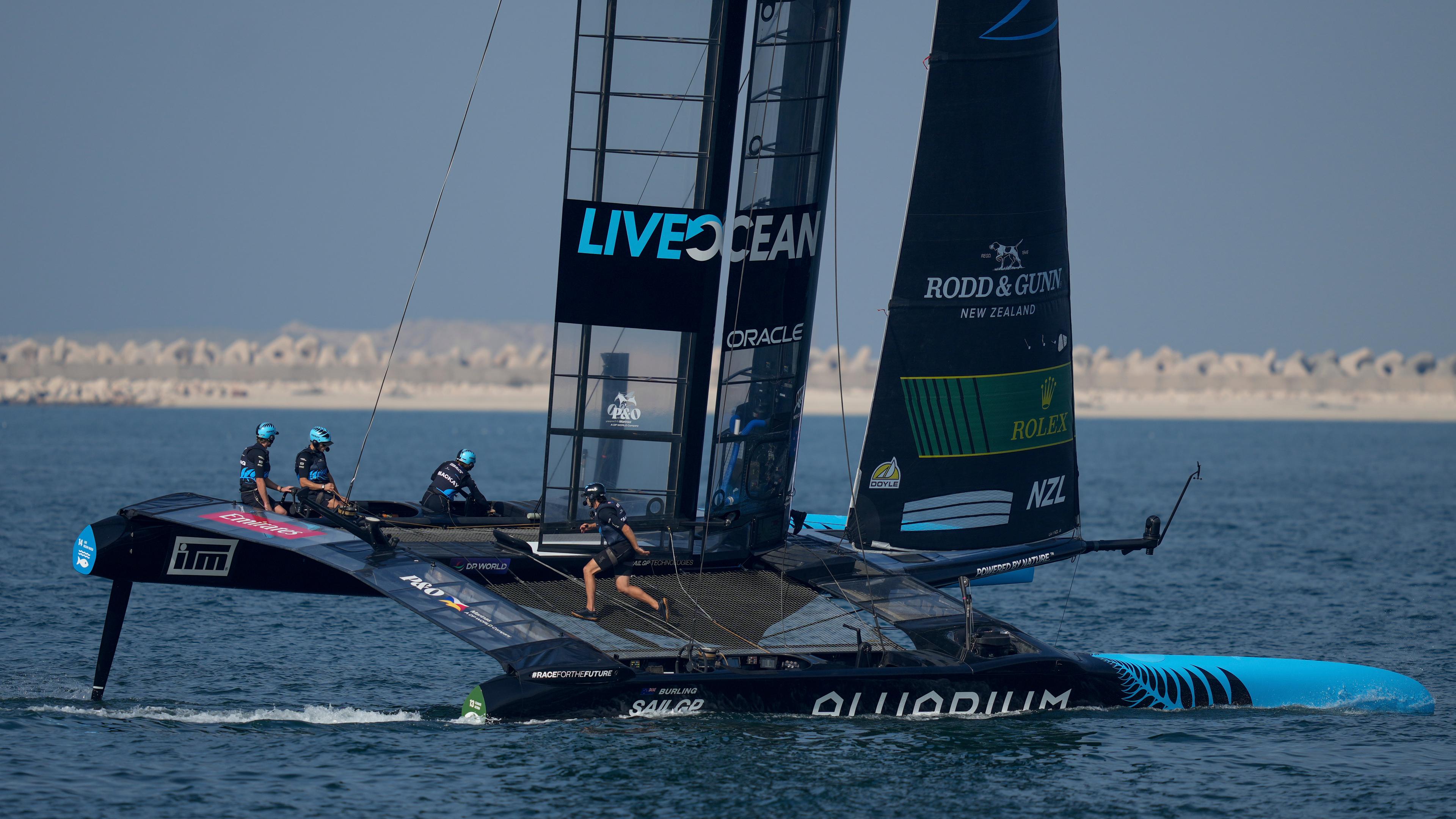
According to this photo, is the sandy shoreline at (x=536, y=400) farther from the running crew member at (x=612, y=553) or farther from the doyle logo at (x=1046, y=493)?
the running crew member at (x=612, y=553)

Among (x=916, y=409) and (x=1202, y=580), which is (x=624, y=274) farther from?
(x=1202, y=580)

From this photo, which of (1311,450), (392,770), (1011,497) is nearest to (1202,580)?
(1011,497)

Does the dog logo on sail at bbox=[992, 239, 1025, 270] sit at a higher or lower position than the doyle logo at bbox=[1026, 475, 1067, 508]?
higher

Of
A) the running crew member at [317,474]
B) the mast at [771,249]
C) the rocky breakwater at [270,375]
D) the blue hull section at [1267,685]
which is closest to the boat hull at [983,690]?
the blue hull section at [1267,685]

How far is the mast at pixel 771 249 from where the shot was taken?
1384cm

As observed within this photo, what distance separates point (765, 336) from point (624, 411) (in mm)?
1558

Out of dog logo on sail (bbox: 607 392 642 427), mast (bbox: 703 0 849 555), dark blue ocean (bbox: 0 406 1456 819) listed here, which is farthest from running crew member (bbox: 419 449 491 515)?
mast (bbox: 703 0 849 555)

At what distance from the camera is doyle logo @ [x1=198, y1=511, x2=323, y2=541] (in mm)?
12805

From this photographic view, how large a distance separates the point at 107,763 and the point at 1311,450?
74977mm

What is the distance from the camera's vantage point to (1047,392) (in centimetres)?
1625

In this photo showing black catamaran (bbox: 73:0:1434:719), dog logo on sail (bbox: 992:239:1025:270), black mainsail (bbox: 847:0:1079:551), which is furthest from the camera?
dog logo on sail (bbox: 992:239:1025:270)

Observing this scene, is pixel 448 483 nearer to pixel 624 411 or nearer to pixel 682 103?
pixel 624 411

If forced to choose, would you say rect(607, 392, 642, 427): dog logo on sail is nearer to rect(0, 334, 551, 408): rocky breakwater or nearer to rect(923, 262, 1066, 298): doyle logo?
rect(923, 262, 1066, 298): doyle logo

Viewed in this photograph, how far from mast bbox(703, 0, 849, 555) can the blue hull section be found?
12.5 ft
